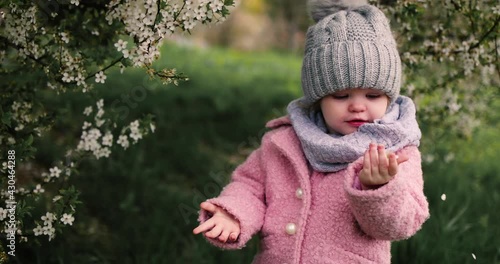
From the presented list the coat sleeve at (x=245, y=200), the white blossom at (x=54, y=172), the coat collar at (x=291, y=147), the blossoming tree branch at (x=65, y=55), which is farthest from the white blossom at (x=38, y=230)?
the coat collar at (x=291, y=147)

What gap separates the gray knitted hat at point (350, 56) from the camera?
2.20 metres

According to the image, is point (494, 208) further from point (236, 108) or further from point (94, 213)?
point (236, 108)

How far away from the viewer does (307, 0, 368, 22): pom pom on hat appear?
248 centimetres

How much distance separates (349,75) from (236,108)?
408 centimetres

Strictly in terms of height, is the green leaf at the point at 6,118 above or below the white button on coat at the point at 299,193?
above

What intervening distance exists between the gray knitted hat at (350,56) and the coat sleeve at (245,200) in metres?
0.38

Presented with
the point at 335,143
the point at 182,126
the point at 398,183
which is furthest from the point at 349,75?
the point at 182,126

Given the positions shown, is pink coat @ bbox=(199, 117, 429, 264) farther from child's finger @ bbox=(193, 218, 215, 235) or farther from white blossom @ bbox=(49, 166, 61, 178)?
white blossom @ bbox=(49, 166, 61, 178)

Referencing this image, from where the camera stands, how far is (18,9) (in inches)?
92.5

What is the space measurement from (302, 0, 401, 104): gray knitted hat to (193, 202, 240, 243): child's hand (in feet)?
1.74

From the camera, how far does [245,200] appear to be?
2.38 metres

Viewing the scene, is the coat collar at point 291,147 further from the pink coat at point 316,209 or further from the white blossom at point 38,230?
the white blossom at point 38,230

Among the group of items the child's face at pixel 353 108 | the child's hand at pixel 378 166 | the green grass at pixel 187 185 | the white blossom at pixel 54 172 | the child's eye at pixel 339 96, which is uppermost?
the child's eye at pixel 339 96

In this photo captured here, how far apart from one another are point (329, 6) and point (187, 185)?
2.44 metres
